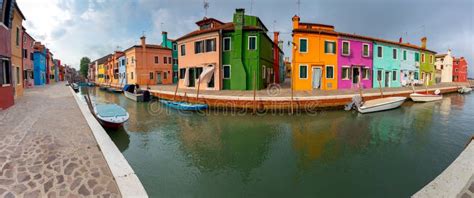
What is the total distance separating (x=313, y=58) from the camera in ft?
71.8

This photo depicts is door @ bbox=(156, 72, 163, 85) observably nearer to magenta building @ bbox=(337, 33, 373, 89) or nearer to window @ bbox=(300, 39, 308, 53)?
window @ bbox=(300, 39, 308, 53)

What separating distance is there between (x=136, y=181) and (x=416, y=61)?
37.9 m

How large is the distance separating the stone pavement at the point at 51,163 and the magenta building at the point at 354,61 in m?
22.4

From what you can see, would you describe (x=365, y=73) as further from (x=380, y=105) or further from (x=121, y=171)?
(x=121, y=171)

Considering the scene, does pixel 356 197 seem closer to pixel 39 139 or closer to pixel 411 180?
pixel 411 180

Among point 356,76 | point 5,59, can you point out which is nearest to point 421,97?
point 356,76

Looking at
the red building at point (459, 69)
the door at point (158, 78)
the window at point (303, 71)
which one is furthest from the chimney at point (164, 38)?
the red building at point (459, 69)

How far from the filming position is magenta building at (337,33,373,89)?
23.0 metres

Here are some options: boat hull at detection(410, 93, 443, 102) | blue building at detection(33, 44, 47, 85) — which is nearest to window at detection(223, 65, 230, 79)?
boat hull at detection(410, 93, 443, 102)

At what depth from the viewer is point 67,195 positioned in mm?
3627

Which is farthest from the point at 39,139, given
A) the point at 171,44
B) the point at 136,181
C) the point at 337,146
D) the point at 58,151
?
the point at 171,44

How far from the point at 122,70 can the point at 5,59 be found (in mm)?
35473

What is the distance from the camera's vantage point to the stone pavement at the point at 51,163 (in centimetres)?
378

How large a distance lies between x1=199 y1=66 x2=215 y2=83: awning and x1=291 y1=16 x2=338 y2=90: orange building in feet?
25.4
